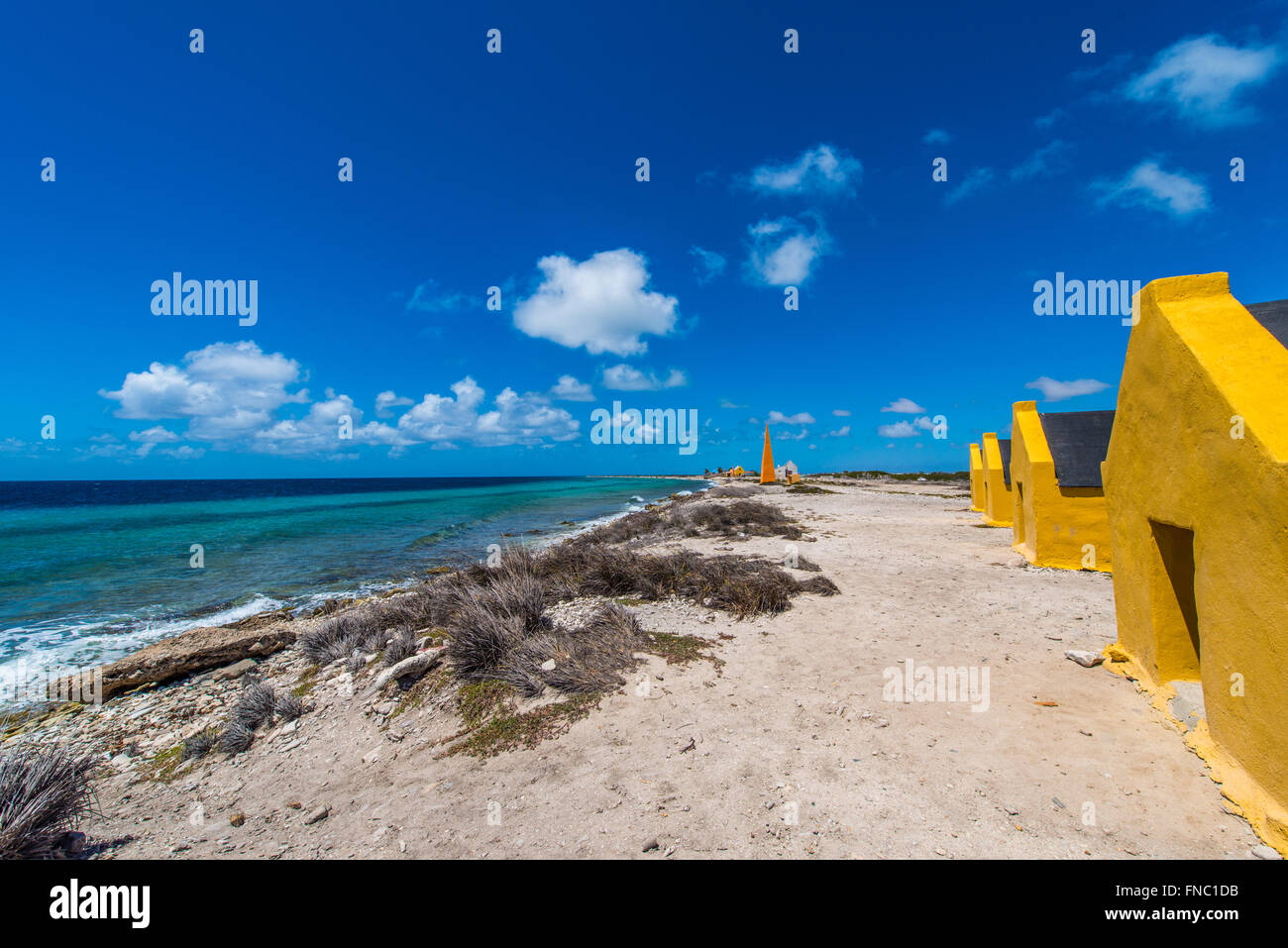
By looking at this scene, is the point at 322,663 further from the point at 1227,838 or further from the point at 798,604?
the point at 1227,838

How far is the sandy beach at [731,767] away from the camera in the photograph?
9.57ft

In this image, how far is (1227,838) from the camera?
2.70 metres

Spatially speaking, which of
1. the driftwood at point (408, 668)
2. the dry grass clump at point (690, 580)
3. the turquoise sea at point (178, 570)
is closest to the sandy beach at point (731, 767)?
the driftwood at point (408, 668)

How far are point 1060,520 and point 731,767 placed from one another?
10357 millimetres

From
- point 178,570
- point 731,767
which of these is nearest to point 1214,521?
point 731,767

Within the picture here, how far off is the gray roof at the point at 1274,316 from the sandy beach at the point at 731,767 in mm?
3301

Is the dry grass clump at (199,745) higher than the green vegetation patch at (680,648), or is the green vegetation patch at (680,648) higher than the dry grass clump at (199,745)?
the green vegetation patch at (680,648)

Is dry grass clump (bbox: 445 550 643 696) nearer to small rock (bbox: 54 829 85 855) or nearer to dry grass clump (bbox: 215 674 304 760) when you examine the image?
dry grass clump (bbox: 215 674 304 760)

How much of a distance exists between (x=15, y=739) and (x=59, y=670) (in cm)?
238

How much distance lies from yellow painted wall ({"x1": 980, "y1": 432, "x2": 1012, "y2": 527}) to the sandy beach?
36.6ft

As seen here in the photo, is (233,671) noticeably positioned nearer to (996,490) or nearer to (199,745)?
(199,745)

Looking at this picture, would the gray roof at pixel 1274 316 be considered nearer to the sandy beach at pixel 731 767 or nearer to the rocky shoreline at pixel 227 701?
the sandy beach at pixel 731 767
